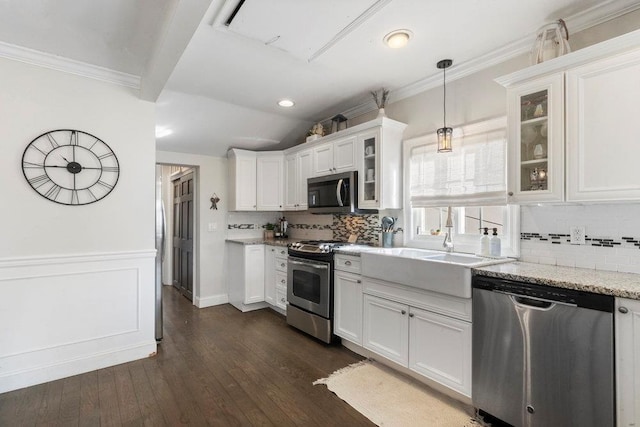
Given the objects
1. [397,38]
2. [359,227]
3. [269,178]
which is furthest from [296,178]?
[397,38]

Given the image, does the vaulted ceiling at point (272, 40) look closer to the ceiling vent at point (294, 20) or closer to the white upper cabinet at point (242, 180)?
the ceiling vent at point (294, 20)

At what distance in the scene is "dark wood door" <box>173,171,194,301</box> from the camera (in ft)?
15.2

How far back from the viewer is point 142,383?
236 cm

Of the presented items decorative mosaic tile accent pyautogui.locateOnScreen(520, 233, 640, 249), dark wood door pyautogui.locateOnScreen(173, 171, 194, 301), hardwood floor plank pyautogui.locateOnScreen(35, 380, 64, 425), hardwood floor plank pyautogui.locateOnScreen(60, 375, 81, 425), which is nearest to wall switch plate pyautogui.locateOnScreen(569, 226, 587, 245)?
decorative mosaic tile accent pyautogui.locateOnScreen(520, 233, 640, 249)

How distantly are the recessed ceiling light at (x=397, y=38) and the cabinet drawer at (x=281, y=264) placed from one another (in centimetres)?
246

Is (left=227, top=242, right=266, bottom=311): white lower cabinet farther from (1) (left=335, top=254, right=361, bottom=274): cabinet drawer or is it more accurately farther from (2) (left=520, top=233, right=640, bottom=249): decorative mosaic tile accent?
(2) (left=520, top=233, right=640, bottom=249): decorative mosaic tile accent

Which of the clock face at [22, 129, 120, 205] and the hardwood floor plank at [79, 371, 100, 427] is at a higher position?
the clock face at [22, 129, 120, 205]

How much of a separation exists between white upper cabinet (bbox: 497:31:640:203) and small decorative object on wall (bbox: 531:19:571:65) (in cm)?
13

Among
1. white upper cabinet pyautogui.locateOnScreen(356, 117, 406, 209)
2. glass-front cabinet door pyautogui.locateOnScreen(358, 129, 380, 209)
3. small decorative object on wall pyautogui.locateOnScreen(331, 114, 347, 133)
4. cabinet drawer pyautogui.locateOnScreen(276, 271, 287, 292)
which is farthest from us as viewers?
cabinet drawer pyautogui.locateOnScreen(276, 271, 287, 292)

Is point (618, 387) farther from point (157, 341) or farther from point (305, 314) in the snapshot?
point (157, 341)

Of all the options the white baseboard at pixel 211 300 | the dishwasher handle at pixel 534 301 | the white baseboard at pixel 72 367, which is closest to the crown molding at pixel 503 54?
the dishwasher handle at pixel 534 301

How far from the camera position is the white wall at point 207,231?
14.1 feet

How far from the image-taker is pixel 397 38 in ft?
7.14

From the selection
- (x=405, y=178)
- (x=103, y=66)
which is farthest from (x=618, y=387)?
(x=103, y=66)
